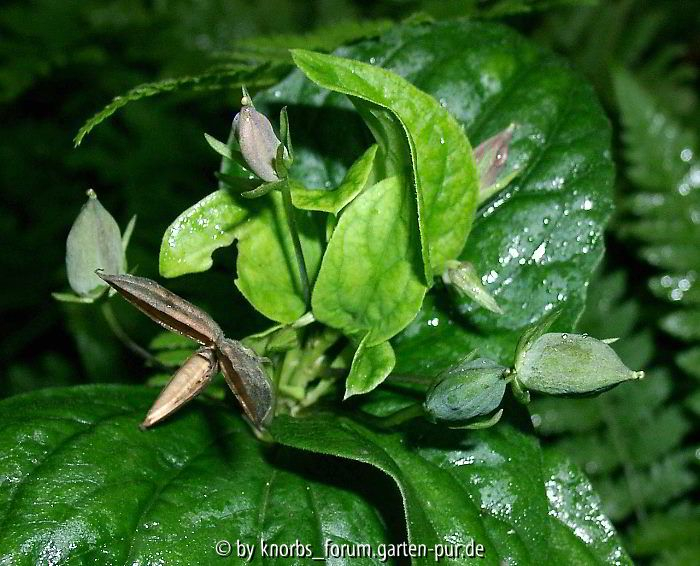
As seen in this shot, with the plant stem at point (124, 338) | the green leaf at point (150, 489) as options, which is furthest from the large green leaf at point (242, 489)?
the plant stem at point (124, 338)

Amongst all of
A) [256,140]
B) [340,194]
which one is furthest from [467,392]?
[256,140]

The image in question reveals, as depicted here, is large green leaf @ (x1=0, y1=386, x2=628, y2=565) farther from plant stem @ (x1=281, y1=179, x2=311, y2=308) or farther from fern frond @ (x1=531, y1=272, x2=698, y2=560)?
fern frond @ (x1=531, y1=272, x2=698, y2=560)

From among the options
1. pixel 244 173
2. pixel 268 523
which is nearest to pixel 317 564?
pixel 268 523

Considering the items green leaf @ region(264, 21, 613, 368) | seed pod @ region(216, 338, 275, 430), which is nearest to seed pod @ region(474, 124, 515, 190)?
green leaf @ region(264, 21, 613, 368)

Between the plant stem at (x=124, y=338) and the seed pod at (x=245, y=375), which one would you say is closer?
the seed pod at (x=245, y=375)

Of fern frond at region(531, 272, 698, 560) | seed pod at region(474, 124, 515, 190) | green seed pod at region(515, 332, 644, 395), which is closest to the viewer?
green seed pod at region(515, 332, 644, 395)

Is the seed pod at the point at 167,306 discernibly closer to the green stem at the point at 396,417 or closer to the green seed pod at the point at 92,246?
the green seed pod at the point at 92,246

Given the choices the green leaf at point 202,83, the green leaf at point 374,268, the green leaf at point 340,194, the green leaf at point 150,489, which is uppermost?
the green leaf at point 202,83

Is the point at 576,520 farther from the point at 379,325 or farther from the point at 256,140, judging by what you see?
the point at 256,140

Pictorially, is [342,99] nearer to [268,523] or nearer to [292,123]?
[292,123]
